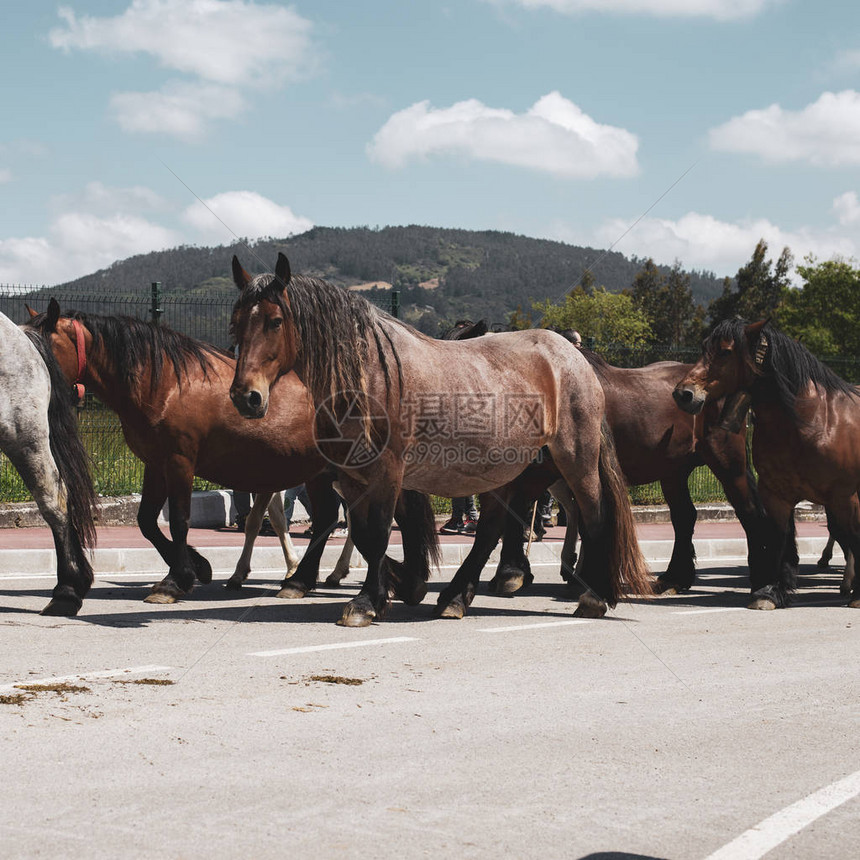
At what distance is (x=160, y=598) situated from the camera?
8391mm

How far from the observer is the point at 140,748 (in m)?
4.18

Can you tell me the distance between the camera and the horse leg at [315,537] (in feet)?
29.4

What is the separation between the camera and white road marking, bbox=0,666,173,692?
5188 mm

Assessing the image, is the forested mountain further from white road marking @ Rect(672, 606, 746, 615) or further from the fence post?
white road marking @ Rect(672, 606, 746, 615)

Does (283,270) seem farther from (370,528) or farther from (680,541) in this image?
(680,541)

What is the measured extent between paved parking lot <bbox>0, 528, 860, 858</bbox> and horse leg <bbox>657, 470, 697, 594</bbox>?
2.40 m

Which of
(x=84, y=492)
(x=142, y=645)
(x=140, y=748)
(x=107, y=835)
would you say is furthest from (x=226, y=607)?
(x=107, y=835)

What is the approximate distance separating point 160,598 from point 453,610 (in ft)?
7.32

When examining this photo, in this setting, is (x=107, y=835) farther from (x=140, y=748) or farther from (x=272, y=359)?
(x=272, y=359)

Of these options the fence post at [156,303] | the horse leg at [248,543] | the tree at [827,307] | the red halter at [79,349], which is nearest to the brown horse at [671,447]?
the horse leg at [248,543]

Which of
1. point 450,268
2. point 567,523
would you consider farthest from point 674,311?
point 450,268

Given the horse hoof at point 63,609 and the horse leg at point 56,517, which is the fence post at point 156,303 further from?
the horse hoof at point 63,609

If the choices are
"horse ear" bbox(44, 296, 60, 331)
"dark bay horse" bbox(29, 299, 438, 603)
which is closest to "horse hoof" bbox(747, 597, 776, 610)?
"dark bay horse" bbox(29, 299, 438, 603)

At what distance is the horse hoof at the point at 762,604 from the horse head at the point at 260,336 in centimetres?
436
